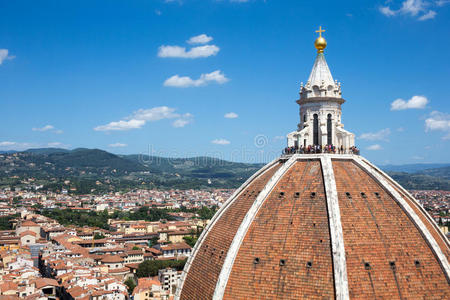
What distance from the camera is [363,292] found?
11562 mm

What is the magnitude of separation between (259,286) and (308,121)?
250 inches

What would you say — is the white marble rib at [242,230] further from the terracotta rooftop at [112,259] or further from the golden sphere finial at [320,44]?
the terracotta rooftop at [112,259]

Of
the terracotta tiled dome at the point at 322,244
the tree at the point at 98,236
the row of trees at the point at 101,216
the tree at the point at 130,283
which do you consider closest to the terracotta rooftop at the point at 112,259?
the tree at the point at 130,283

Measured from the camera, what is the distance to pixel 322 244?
1224 cm

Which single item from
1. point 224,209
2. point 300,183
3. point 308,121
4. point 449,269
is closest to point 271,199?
point 300,183

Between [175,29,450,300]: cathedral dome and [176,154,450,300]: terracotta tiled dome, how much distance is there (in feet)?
0.09

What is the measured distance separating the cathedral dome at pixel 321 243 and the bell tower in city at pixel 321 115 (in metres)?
0.53

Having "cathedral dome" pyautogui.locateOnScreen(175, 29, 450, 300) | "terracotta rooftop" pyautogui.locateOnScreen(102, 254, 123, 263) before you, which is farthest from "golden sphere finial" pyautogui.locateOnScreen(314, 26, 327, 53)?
"terracotta rooftop" pyautogui.locateOnScreen(102, 254, 123, 263)

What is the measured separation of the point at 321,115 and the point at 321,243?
5355mm

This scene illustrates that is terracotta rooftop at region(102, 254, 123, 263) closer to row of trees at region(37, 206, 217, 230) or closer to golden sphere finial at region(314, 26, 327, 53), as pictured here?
row of trees at region(37, 206, 217, 230)

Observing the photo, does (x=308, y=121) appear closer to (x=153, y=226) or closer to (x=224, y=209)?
(x=224, y=209)

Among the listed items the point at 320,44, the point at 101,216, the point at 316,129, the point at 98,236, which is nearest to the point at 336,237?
the point at 316,129

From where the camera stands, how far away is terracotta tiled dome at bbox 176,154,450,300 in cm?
1188

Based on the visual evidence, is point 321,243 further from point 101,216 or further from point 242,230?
point 101,216
